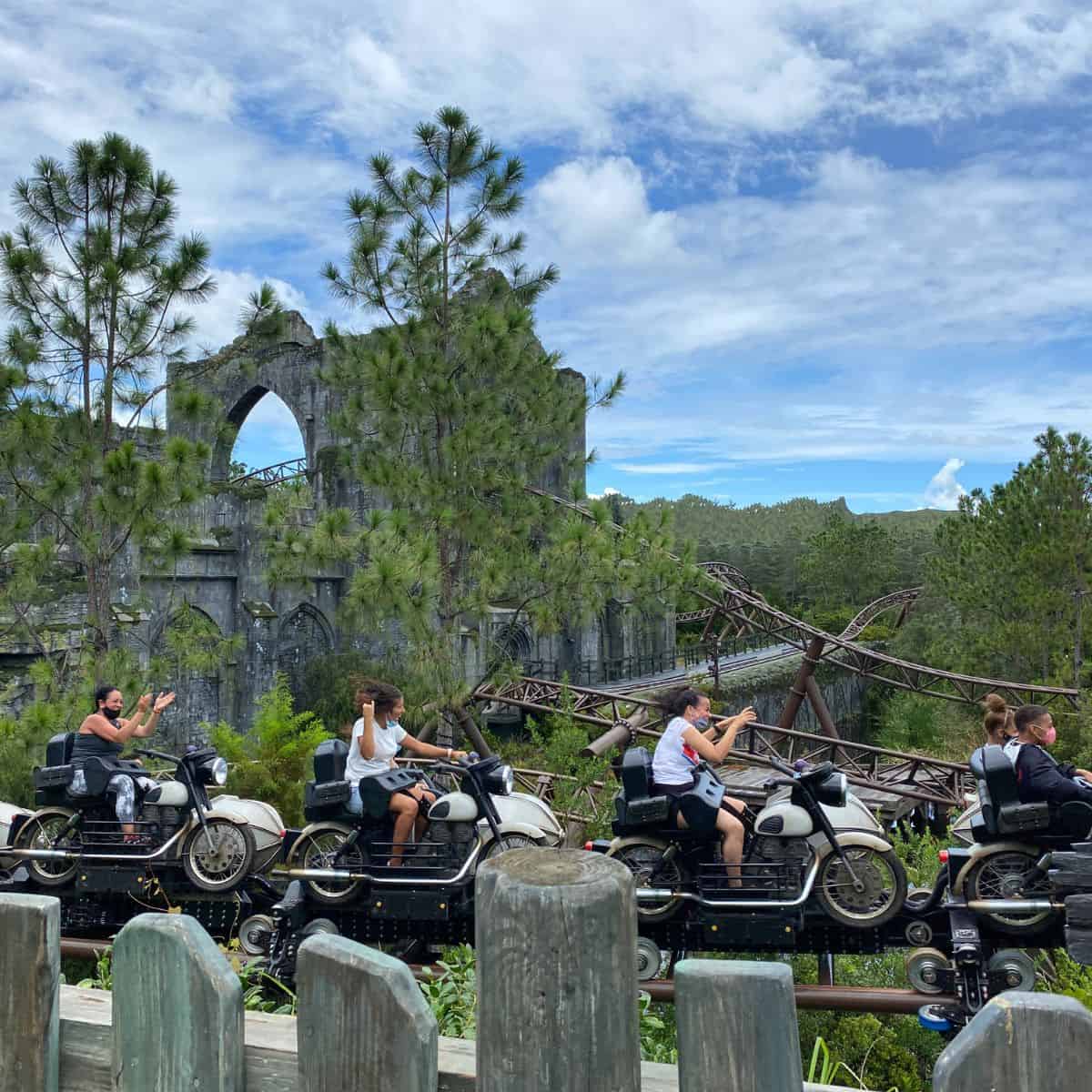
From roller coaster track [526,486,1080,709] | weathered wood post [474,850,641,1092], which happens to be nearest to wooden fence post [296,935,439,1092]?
weathered wood post [474,850,641,1092]

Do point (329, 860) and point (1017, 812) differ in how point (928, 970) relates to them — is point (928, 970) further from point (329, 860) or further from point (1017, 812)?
point (329, 860)

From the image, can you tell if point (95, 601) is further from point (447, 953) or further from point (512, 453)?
point (447, 953)

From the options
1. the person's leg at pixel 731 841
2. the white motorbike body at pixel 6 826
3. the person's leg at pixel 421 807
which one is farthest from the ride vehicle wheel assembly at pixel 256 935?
the person's leg at pixel 731 841

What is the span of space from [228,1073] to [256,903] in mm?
5023

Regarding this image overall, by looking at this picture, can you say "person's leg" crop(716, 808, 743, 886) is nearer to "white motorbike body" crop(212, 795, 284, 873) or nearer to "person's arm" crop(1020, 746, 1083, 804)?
"person's arm" crop(1020, 746, 1083, 804)

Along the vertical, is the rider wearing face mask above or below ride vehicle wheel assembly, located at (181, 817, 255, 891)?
above

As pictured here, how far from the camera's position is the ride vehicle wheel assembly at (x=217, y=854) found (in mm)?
6230

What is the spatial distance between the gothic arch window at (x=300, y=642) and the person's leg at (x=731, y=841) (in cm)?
1730

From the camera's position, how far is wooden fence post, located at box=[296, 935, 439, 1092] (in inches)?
61.9

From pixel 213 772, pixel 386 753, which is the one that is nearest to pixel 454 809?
pixel 386 753

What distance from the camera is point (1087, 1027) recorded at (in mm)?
1391

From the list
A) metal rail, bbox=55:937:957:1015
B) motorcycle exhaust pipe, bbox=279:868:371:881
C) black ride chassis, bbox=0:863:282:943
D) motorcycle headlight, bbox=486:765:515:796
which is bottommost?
metal rail, bbox=55:937:957:1015

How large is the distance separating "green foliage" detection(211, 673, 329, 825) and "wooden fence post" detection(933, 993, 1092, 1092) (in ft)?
30.3

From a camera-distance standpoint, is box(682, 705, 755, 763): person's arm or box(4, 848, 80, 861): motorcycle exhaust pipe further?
box(4, 848, 80, 861): motorcycle exhaust pipe
